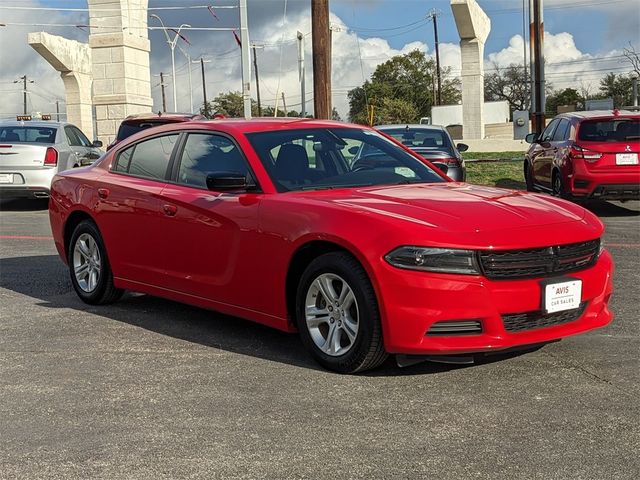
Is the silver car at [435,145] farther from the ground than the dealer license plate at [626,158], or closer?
farther from the ground

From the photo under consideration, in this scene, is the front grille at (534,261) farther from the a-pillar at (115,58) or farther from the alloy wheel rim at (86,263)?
the a-pillar at (115,58)

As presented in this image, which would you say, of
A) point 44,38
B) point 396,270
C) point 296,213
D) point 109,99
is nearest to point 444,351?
point 396,270

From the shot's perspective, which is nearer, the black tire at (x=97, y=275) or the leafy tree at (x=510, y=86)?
the black tire at (x=97, y=275)

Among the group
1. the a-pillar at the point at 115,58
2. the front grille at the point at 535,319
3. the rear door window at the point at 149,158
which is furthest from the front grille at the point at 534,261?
the a-pillar at the point at 115,58

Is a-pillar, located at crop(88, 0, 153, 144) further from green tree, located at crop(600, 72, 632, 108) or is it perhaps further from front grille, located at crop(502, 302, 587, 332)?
green tree, located at crop(600, 72, 632, 108)

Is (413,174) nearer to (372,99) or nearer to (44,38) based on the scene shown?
(44,38)

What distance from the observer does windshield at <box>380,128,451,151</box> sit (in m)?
14.3

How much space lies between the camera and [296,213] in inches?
202

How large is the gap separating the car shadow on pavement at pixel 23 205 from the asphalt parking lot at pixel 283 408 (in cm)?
1094

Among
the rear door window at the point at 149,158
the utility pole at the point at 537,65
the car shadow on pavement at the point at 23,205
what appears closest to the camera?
the rear door window at the point at 149,158

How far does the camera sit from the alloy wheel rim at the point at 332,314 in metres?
4.85

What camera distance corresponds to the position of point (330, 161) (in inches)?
233

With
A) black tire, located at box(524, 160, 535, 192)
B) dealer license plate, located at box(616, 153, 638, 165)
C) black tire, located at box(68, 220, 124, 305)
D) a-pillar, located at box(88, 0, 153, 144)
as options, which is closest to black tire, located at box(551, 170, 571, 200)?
dealer license plate, located at box(616, 153, 638, 165)

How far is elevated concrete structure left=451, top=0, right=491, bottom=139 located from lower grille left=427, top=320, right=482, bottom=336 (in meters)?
29.3
